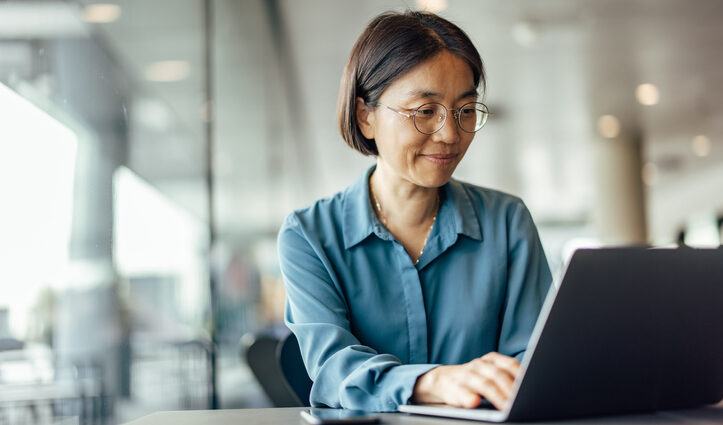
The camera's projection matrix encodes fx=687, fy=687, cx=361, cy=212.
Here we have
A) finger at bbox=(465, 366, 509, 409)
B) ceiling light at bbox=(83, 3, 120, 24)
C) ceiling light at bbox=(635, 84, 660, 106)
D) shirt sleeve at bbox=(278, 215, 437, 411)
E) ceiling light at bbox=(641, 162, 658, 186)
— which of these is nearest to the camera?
finger at bbox=(465, 366, 509, 409)

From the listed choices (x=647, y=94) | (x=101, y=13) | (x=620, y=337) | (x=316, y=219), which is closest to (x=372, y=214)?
(x=316, y=219)

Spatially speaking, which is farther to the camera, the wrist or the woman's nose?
the woman's nose

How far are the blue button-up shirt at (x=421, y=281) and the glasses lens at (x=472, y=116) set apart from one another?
0.17 meters

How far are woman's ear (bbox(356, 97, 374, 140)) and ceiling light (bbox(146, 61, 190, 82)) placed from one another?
1.11m

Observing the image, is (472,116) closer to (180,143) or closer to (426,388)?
(426,388)

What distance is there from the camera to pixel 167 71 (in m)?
2.60

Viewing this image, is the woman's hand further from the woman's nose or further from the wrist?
the woman's nose

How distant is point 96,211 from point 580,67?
653cm

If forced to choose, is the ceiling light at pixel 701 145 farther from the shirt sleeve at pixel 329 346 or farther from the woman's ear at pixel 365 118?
the shirt sleeve at pixel 329 346

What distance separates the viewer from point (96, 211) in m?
1.61

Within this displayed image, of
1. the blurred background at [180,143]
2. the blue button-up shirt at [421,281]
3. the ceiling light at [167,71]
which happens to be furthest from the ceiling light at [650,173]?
the blue button-up shirt at [421,281]

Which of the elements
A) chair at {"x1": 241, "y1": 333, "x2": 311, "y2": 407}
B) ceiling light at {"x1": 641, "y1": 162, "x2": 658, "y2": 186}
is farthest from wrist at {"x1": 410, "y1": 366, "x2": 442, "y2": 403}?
ceiling light at {"x1": 641, "y1": 162, "x2": 658, "y2": 186}

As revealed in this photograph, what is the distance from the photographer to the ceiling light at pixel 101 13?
1592 millimetres

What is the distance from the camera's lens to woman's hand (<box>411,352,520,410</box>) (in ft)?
2.74
